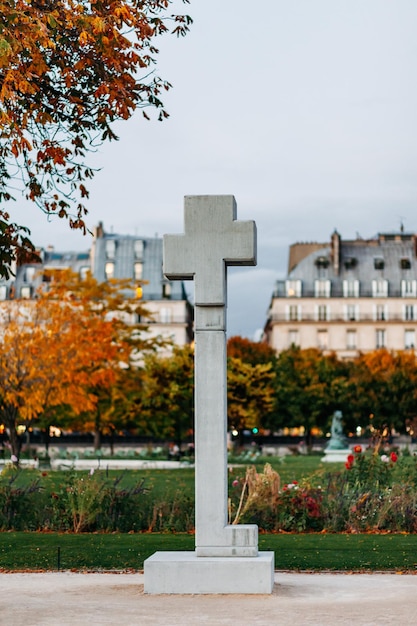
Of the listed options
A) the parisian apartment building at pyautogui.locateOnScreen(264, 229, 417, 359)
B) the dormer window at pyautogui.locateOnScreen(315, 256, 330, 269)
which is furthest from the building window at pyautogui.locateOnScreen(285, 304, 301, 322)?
the dormer window at pyautogui.locateOnScreen(315, 256, 330, 269)

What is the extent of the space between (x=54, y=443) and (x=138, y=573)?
78.1 metres

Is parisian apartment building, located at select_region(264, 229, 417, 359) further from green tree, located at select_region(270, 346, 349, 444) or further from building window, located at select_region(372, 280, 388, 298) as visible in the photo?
green tree, located at select_region(270, 346, 349, 444)

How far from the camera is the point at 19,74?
14.4 metres

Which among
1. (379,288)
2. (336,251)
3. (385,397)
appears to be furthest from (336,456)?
(336,251)

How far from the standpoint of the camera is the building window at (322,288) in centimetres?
11411

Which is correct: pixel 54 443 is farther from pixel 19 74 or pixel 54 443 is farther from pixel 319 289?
pixel 19 74

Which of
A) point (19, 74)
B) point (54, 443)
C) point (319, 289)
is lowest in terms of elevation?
point (54, 443)

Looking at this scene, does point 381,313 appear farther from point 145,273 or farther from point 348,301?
point 145,273

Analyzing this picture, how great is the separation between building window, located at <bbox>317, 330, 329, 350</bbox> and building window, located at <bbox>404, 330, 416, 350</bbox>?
312 inches

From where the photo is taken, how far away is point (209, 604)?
10.5 meters

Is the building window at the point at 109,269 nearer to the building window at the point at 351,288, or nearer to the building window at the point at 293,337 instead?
the building window at the point at 293,337

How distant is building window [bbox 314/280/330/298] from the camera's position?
114m

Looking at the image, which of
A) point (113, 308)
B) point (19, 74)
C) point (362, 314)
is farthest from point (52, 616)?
point (362, 314)

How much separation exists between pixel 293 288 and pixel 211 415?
103802 millimetres
